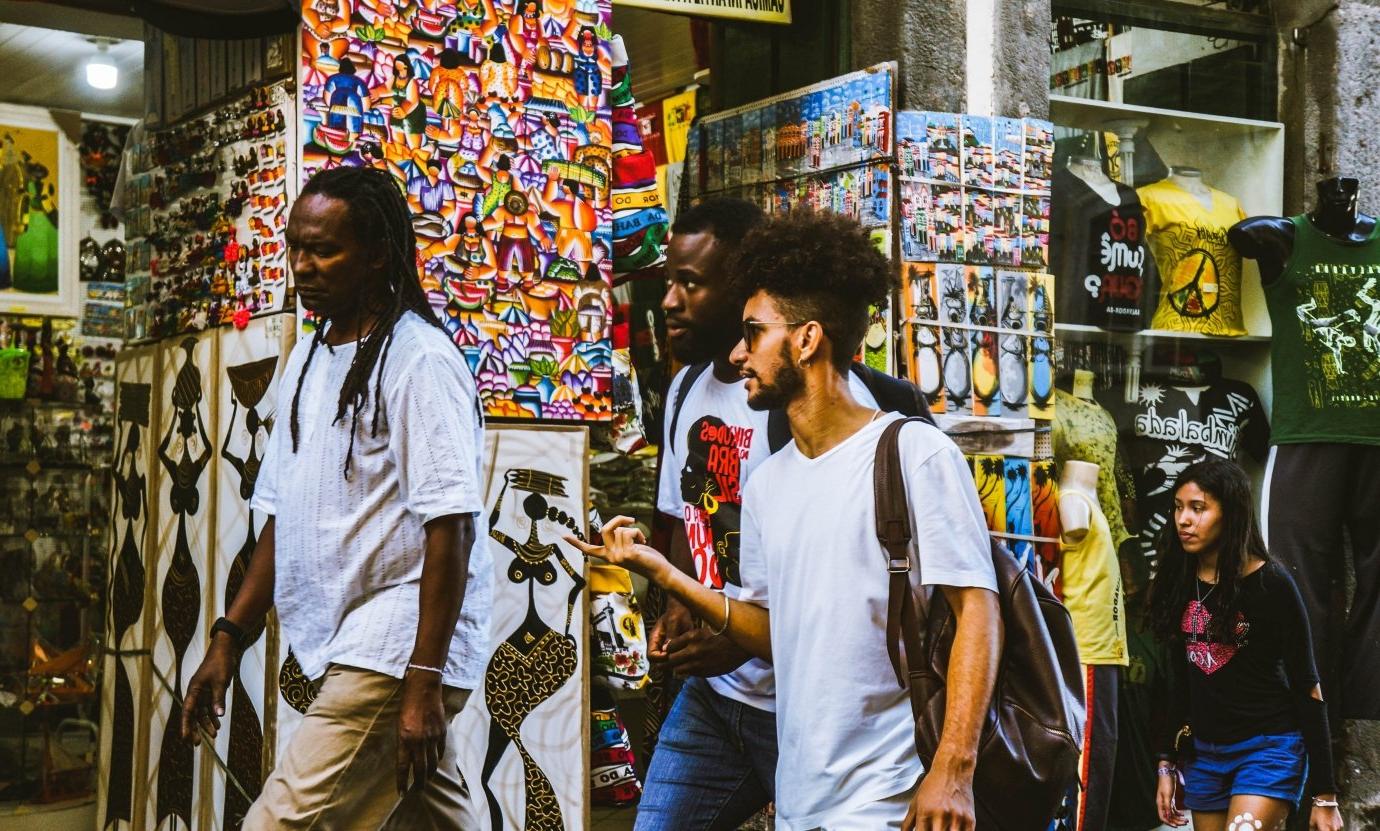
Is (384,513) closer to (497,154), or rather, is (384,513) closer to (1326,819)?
(497,154)

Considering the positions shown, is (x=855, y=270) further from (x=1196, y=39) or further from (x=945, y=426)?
(x=1196, y=39)

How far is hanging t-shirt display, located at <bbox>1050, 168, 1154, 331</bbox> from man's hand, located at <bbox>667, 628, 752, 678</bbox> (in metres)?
3.46

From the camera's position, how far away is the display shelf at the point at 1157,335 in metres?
6.81

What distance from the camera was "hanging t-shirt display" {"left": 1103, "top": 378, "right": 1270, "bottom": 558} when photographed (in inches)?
273

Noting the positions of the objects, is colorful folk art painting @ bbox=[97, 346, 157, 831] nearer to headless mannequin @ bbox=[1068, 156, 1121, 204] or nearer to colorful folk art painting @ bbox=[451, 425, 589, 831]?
colorful folk art painting @ bbox=[451, 425, 589, 831]

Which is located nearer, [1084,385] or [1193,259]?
[1084,385]

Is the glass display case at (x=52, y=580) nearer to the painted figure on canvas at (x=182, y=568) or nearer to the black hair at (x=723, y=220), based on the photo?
the painted figure on canvas at (x=182, y=568)

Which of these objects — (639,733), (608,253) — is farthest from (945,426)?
(639,733)

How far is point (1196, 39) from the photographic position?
24.0ft

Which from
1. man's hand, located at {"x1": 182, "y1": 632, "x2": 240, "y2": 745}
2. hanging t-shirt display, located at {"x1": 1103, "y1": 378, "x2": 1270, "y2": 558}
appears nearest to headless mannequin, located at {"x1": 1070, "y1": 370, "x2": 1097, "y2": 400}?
→ hanging t-shirt display, located at {"x1": 1103, "y1": 378, "x2": 1270, "y2": 558}

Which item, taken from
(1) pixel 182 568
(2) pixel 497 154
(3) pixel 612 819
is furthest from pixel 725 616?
(3) pixel 612 819

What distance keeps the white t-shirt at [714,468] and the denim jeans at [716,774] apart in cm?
9

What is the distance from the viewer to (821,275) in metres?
3.31

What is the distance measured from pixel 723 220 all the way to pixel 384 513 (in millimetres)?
1282
